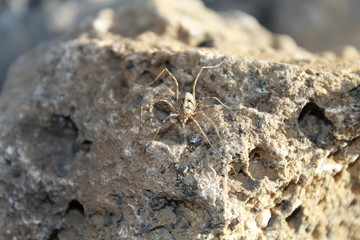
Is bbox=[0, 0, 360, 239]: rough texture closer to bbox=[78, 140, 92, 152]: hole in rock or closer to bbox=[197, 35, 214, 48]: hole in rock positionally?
bbox=[78, 140, 92, 152]: hole in rock

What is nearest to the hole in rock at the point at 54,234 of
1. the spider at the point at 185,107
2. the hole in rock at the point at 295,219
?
the spider at the point at 185,107

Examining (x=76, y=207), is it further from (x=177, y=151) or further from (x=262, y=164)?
(x=262, y=164)

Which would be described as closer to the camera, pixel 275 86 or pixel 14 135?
pixel 275 86

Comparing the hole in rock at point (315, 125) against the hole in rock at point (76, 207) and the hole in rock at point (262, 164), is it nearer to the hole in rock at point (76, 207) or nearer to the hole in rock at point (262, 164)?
the hole in rock at point (262, 164)

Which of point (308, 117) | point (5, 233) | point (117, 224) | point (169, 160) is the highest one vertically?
point (308, 117)

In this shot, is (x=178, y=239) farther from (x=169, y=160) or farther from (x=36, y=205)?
(x=36, y=205)

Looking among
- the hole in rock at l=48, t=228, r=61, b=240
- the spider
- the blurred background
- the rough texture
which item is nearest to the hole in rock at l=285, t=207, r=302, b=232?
the rough texture

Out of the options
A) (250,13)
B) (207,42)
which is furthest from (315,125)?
(250,13)

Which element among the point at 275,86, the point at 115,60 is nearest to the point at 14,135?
the point at 115,60

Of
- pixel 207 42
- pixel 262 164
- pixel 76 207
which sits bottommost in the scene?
pixel 76 207
